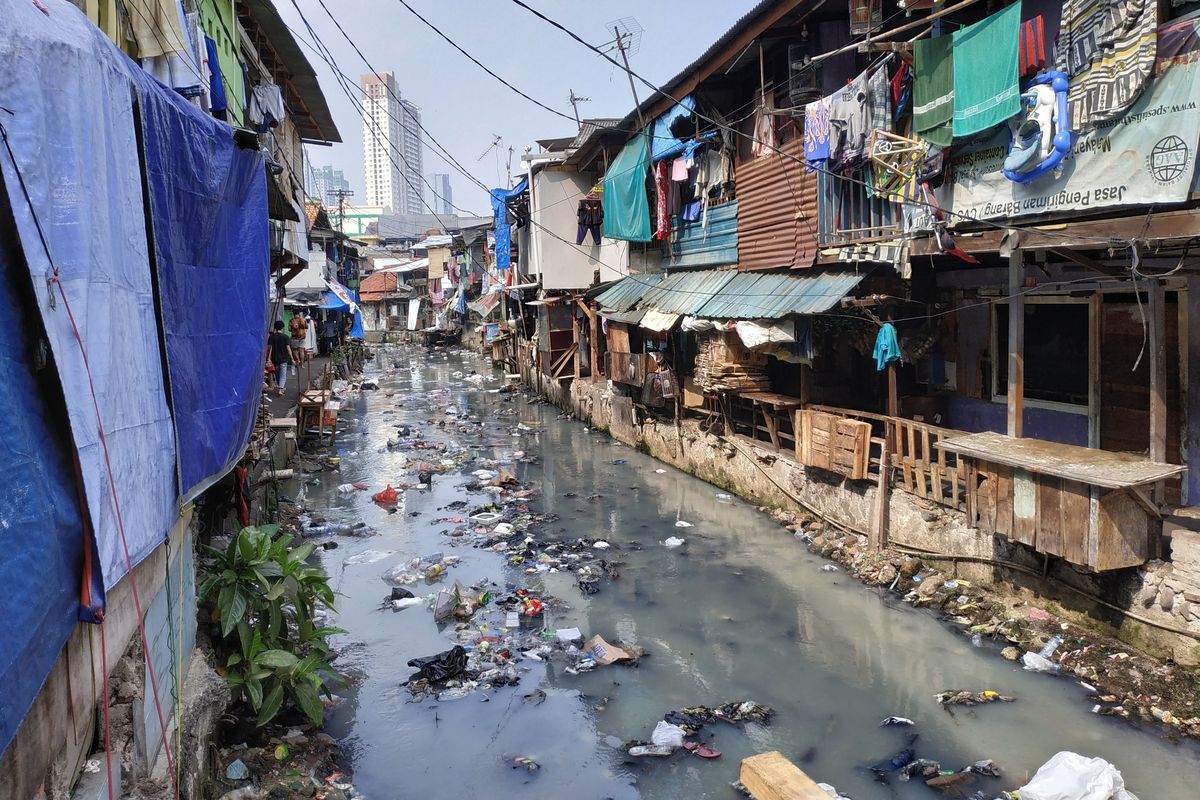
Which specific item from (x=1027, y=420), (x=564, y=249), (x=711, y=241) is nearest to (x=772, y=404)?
(x=711, y=241)

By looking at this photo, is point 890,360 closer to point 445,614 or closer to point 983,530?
point 983,530

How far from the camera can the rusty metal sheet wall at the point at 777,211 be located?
36.9 ft

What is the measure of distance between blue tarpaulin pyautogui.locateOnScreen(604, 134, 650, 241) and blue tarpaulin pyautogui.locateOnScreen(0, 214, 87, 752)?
14.0 m

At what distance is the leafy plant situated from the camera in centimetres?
601

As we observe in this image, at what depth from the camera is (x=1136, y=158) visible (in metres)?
6.45

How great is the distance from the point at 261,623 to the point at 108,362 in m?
3.74

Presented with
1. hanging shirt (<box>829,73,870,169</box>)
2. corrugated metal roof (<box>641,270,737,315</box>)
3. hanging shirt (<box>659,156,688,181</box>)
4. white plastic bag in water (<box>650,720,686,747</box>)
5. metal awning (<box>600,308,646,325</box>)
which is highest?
hanging shirt (<box>659,156,688,181</box>)

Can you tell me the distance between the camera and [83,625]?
3527 mm

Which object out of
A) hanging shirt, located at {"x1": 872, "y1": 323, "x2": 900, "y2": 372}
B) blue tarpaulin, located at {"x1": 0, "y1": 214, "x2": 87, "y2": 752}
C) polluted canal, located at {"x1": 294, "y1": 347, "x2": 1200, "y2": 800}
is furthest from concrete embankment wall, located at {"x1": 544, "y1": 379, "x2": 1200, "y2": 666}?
blue tarpaulin, located at {"x1": 0, "y1": 214, "x2": 87, "y2": 752}

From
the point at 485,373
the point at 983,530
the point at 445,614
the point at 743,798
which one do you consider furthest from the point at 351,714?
the point at 485,373

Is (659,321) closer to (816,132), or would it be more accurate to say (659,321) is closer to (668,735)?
(816,132)

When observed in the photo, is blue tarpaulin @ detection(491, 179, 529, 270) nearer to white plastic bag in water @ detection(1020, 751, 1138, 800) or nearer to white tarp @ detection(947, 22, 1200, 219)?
white tarp @ detection(947, 22, 1200, 219)

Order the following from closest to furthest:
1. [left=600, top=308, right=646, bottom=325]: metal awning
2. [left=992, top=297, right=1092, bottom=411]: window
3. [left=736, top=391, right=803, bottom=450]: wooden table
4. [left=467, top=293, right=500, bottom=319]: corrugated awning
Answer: [left=992, top=297, right=1092, bottom=411]: window → [left=736, top=391, right=803, bottom=450]: wooden table → [left=600, top=308, right=646, bottom=325]: metal awning → [left=467, top=293, right=500, bottom=319]: corrugated awning

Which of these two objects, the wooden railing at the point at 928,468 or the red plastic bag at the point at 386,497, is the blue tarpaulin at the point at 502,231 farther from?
the wooden railing at the point at 928,468
